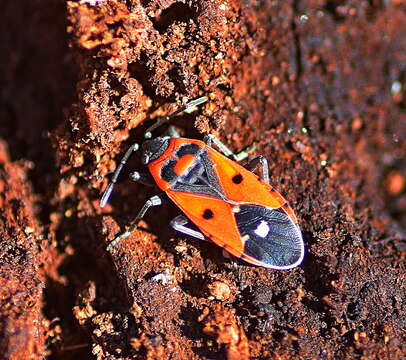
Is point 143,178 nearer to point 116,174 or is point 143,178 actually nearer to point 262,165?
point 116,174

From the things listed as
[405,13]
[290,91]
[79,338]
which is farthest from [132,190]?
[405,13]

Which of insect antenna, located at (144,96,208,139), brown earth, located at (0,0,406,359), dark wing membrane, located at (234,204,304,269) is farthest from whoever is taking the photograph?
insect antenna, located at (144,96,208,139)

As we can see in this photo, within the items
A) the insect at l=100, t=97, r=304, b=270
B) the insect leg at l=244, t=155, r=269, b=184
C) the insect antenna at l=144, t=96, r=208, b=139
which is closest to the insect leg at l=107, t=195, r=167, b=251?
the insect at l=100, t=97, r=304, b=270

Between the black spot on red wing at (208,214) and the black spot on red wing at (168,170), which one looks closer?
the black spot on red wing at (208,214)

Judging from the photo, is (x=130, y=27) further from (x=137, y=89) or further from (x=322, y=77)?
(x=322, y=77)

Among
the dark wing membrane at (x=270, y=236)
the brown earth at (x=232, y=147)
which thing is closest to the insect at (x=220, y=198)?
the dark wing membrane at (x=270, y=236)

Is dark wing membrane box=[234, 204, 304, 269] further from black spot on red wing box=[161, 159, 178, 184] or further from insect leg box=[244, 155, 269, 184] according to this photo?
black spot on red wing box=[161, 159, 178, 184]

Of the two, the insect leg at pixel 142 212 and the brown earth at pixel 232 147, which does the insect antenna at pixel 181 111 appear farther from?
the insect leg at pixel 142 212
